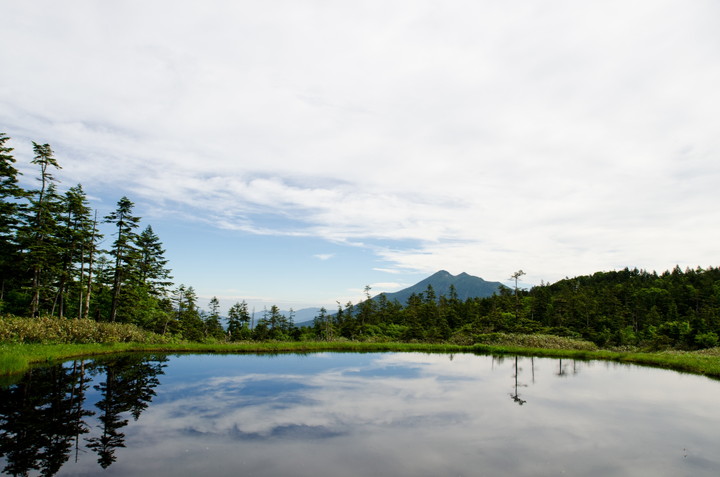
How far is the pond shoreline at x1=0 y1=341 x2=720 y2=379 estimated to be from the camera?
24141 mm

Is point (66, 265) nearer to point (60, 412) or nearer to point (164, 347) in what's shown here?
point (164, 347)

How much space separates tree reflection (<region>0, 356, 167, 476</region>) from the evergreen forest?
48.6 feet

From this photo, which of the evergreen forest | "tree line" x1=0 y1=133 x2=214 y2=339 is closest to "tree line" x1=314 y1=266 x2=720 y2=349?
the evergreen forest

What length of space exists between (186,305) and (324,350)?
22.7 metres

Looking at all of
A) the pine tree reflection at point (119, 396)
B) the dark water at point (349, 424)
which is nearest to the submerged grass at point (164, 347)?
the pine tree reflection at point (119, 396)

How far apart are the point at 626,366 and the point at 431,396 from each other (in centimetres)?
2304

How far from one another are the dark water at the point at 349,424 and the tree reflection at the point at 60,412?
60 millimetres

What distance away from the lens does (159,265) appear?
5344 centimetres

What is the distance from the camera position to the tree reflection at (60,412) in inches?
403

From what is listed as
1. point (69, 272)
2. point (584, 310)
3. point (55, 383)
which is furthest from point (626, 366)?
point (69, 272)

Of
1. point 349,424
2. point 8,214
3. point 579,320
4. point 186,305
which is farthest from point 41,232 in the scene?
point 579,320

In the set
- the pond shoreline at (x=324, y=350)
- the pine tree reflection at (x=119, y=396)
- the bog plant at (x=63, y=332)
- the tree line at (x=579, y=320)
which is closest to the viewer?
the pine tree reflection at (x=119, y=396)

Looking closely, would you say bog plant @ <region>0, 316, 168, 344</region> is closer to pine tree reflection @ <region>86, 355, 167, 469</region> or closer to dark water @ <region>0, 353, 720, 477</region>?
pine tree reflection @ <region>86, 355, 167, 469</region>

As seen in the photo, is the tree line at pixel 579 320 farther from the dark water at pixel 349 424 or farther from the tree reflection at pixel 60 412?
the tree reflection at pixel 60 412
